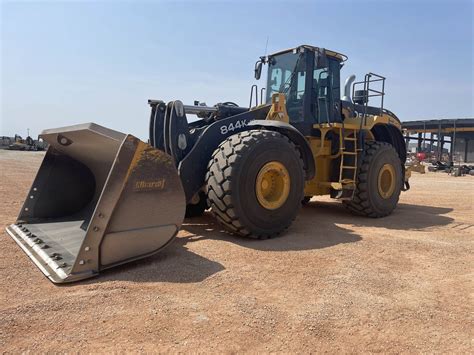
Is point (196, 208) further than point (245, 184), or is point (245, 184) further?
point (196, 208)

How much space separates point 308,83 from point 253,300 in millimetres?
4538

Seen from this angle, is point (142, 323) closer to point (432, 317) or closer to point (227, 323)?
point (227, 323)

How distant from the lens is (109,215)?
322cm

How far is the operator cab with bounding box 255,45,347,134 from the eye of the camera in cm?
654

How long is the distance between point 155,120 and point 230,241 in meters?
2.00

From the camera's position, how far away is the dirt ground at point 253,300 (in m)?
2.36

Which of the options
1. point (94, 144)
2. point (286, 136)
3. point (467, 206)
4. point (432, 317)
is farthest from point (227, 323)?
point (467, 206)

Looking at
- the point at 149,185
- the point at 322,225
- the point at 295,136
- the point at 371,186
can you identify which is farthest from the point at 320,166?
the point at 149,185

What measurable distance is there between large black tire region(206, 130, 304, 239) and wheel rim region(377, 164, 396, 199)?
2.97 metres

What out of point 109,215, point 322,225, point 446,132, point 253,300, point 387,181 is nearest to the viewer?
point 253,300

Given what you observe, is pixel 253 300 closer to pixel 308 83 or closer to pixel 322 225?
pixel 322 225

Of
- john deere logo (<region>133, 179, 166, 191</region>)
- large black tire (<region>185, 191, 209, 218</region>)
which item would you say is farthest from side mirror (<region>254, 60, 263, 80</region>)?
john deere logo (<region>133, 179, 166, 191</region>)

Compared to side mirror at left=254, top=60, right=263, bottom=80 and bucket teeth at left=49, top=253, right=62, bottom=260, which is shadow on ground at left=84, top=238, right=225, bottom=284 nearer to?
bucket teeth at left=49, top=253, right=62, bottom=260

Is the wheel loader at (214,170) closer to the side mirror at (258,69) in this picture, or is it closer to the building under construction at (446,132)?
the side mirror at (258,69)
